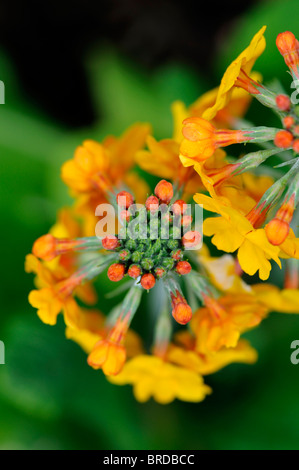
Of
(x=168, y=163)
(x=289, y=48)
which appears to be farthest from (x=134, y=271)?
(x=289, y=48)

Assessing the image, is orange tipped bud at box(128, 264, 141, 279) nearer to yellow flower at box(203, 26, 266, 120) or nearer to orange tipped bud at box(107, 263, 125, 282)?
orange tipped bud at box(107, 263, 125, 282)

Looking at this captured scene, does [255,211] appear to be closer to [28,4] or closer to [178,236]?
[178,236]

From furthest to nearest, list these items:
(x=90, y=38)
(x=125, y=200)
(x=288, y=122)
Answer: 1. (x=90, y=38)
2. (x=125, y=200)
3. (x=288, y=122)

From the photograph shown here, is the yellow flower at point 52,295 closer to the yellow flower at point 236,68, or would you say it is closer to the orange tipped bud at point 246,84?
the yellow flower at point 236,68

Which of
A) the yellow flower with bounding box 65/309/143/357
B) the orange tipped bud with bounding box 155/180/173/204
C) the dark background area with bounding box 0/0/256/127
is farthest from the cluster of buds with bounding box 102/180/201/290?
the dark background area with bounding box 0/0/256/127

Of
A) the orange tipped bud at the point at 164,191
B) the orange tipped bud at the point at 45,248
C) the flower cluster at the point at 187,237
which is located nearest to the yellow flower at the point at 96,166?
the flower cluster at the point at 187,237

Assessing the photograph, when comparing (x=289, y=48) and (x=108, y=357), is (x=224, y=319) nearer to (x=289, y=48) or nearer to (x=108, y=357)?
(x=108, y=357)
